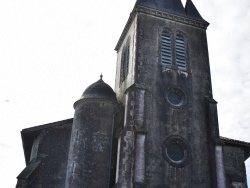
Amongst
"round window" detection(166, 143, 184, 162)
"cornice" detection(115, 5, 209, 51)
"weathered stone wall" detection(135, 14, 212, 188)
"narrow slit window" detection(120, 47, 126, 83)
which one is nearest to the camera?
"weathered stone wall" detection(135, 14, 212, 188)

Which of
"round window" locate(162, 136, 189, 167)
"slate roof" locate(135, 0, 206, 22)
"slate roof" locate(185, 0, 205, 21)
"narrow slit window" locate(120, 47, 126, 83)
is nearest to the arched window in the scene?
"narrow slit window" locate(120, 47, 126, 83)

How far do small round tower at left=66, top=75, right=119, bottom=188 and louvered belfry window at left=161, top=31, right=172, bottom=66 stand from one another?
403 cm

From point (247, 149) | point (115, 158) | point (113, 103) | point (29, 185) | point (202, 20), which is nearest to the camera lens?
point (29, 185)

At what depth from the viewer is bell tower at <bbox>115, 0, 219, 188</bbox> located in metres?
16.0

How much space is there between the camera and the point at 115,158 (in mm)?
17344

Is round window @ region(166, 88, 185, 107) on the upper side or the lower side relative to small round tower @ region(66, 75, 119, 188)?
upper

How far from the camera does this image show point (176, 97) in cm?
1884

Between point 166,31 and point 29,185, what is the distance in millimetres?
12672

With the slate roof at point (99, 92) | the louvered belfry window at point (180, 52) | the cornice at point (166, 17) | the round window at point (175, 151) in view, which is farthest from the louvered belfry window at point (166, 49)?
the round window at point (175, 151)

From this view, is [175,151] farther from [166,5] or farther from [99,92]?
[166,5]

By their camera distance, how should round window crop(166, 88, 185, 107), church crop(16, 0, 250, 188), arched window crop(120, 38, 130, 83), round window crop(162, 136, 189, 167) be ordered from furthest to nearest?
arched window crop(120, 38, 130, 83) < round window crop(166, 88, 185, 107) < round window crop(162, 136, 189, 167) < church crop(16, 0, 250, 188)

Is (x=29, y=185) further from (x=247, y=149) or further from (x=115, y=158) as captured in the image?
(x=247, y=149)

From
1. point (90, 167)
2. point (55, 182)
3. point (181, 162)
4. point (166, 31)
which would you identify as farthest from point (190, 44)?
point (55, 182)

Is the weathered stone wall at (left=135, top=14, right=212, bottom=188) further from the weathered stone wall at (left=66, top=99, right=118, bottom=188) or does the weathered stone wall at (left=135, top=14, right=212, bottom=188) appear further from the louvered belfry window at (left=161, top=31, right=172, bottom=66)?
the weathered stone wall at (left=66, top=99, right=118, bottom=188)
